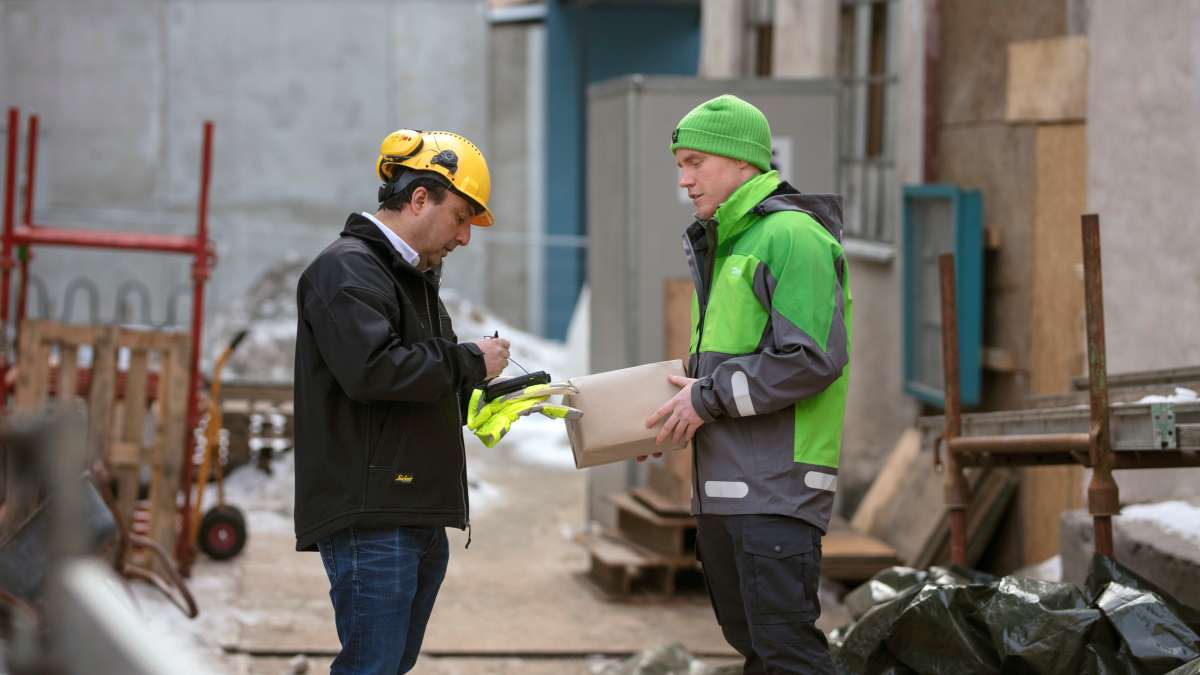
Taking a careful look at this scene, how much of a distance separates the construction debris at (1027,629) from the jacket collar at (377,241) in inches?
72.6

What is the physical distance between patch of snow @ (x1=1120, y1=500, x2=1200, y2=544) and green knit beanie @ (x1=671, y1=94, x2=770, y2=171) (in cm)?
224

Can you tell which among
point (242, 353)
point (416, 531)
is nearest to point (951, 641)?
point (416, 531)

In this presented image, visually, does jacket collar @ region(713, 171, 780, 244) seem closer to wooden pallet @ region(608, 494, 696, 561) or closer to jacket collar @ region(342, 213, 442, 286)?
jacket collar @ region(342, 213, 442, 286)

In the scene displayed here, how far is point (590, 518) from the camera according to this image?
31.7ft

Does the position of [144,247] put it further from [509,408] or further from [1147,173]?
[1147,173]

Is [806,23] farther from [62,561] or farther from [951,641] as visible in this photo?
[62,561]

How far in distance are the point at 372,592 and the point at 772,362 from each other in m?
1.08

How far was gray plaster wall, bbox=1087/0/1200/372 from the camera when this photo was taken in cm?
583

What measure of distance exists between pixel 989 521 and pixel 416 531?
15.7ft

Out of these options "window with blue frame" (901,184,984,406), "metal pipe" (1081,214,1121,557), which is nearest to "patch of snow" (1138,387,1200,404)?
"metal pipe" (1081,214,1121,557)

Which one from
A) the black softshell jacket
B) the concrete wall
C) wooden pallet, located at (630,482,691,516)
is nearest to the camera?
the black softshell jacket

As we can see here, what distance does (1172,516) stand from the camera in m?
5.39

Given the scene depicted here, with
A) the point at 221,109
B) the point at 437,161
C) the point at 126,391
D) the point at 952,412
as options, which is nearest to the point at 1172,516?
the point at 952,412

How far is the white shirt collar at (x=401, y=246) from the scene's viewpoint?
377 cm
